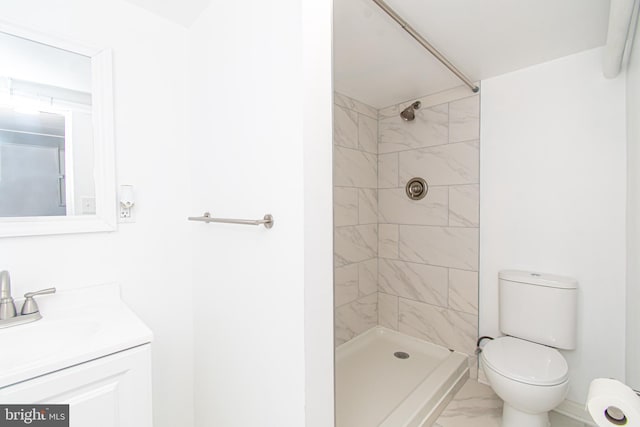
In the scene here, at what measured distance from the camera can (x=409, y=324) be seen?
2543 mm

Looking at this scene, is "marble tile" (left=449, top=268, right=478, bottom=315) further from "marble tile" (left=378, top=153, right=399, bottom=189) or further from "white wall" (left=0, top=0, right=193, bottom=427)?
"white wall" (left=0, top=0, right=193, bottom=427)

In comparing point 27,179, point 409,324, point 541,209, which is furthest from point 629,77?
point 27,179

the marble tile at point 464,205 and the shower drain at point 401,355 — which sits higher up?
the marble tile at point 464,205

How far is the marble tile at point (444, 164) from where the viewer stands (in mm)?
2188

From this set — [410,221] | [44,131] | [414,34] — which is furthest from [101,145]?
[410,221]

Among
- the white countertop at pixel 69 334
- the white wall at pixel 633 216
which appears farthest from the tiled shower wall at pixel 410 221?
the white countertop at pixel 69 334

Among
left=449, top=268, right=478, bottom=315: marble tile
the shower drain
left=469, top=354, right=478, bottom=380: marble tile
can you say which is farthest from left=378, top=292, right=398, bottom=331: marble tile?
left=469, top=354, right=478, bottom=380: marble tile

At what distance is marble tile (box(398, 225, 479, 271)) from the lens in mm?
2208

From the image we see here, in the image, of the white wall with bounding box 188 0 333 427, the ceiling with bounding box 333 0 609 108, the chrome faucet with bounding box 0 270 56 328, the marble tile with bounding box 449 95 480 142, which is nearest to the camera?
the white wall with bounding box 188 0 333 427

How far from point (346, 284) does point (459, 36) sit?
73.6 inches

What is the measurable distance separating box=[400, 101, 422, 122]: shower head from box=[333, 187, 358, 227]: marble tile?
72cm

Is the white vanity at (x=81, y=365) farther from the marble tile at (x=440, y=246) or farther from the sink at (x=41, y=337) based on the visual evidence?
the marble tile at (x=440, y=246)

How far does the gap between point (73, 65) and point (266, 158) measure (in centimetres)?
102

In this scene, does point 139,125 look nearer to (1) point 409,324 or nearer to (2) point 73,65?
(2) point 73,65
